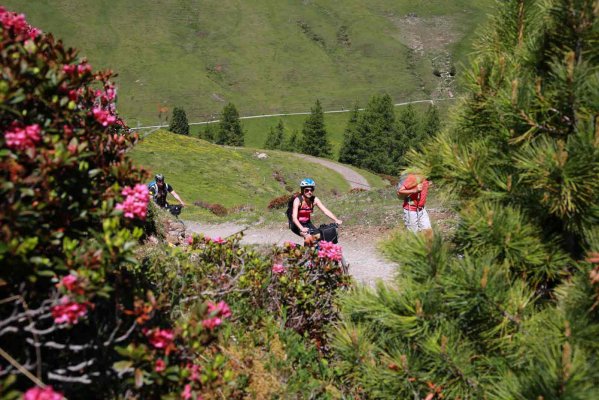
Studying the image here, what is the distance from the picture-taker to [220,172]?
49531mm

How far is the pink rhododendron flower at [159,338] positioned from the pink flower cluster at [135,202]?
66 cm

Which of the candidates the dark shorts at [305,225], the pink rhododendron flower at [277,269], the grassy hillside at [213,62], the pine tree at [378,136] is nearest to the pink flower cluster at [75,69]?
the pink rhododendron flower at [277,269]

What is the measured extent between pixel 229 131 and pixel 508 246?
112501mm

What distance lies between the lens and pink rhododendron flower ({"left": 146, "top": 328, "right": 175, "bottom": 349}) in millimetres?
2740

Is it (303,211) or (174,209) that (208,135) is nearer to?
(174,209)

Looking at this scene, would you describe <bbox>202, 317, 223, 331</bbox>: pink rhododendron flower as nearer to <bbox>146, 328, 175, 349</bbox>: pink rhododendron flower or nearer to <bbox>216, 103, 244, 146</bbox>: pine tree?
<bbox>146, 328, 175, 349</bbox>: pink rhododendron flower

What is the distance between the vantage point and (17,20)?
312cm

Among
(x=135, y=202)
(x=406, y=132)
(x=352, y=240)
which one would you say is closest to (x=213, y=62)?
(x=406, y=132)

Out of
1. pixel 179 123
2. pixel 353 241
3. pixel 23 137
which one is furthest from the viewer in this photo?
pixel 179 123

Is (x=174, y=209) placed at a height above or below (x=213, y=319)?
below

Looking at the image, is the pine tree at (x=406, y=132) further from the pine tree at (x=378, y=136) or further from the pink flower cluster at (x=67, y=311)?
the pink flower cluster at (x=67, y=311)

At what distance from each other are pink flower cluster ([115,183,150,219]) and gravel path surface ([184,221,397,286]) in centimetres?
639

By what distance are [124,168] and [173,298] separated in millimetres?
1733

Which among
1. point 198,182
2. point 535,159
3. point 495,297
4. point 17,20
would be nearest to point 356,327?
Answer: point 495,297
